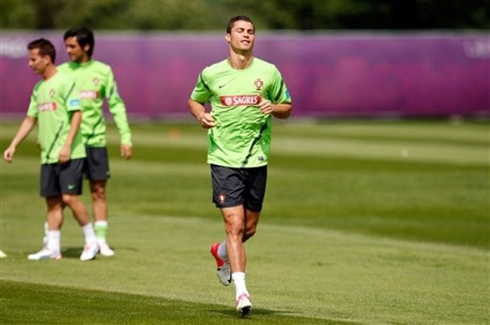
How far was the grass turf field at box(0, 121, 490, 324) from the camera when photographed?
41.5 feet

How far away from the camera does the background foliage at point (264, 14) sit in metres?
69.1

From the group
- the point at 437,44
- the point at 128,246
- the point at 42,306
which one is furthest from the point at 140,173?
the point at 437,44

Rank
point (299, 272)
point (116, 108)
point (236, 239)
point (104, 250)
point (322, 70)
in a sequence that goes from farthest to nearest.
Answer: point (322, 70) < point (116, 108) < point (104, 250) < point (299, 272) < point (236, 239)

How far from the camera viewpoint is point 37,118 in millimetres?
16250

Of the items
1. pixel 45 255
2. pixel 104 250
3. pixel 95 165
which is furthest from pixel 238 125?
pixel 104 250

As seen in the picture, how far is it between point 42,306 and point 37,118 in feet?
13.8

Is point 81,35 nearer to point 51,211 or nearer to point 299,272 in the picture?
point 51,211

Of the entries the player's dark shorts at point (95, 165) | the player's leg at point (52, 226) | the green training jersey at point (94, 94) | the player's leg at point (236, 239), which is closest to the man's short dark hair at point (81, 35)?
the green training jersey at point (94, 94)

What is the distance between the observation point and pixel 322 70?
2087 inches

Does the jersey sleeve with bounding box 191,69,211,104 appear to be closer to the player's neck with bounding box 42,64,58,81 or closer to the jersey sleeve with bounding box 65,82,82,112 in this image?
the jersey sleeve with bounding box 65,82,82,112

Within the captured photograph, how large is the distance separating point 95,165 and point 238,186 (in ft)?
16.2

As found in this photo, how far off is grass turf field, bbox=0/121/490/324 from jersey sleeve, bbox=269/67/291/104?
174cm

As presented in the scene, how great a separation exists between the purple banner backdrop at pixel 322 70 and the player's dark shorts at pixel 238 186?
37170 millimetres

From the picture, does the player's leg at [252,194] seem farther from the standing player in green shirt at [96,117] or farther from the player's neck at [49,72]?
the standing player in green shirt at [96,117]
